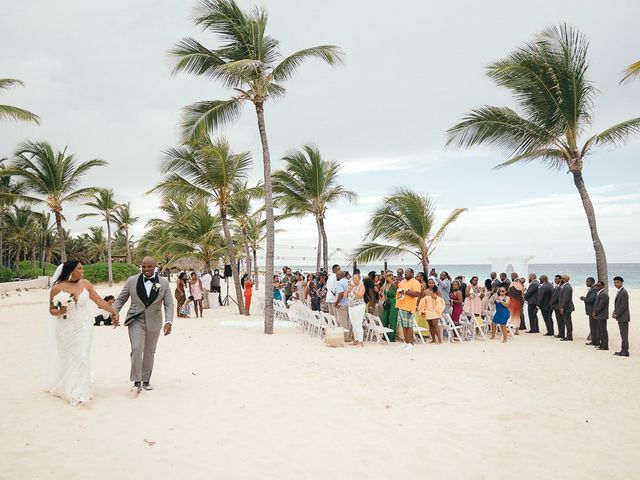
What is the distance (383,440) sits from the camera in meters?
4.80

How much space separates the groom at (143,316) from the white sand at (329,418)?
1.28 feet

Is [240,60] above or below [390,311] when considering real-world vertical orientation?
above

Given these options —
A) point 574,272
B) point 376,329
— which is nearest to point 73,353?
point 376,329

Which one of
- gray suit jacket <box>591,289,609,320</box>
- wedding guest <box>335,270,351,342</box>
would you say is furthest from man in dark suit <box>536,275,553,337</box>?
wedding guest <box>335,270,351,342</box>

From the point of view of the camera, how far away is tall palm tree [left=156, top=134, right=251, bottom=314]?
55.4 ft

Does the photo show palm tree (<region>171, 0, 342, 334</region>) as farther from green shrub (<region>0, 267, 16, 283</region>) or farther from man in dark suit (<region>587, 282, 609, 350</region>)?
green shrub (<region>0, 267, 16, 283</region>)

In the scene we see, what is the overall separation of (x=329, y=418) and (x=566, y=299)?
8.53m

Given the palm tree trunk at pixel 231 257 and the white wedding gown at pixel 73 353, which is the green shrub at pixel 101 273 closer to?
the palm tree trunk at pixel 231 257

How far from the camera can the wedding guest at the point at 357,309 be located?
10.7m

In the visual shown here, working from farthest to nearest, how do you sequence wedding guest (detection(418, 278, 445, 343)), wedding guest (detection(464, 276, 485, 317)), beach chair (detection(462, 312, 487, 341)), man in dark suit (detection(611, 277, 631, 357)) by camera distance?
wedding guest (detection(464, 276, 485, 317)) < beach chair (detection(462, 312, 487, 341)) < wedding guest (detection(418, 278, 445, 343)) < man in dark suit (detection(611, 277, 631, 357))

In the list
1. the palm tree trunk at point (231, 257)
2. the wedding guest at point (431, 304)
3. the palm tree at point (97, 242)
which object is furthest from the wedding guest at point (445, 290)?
the palm tree at point (97, 242)

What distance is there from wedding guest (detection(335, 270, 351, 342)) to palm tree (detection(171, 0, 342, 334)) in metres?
2.09

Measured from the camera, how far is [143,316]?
6203mm

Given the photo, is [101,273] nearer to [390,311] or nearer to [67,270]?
[390,311]
